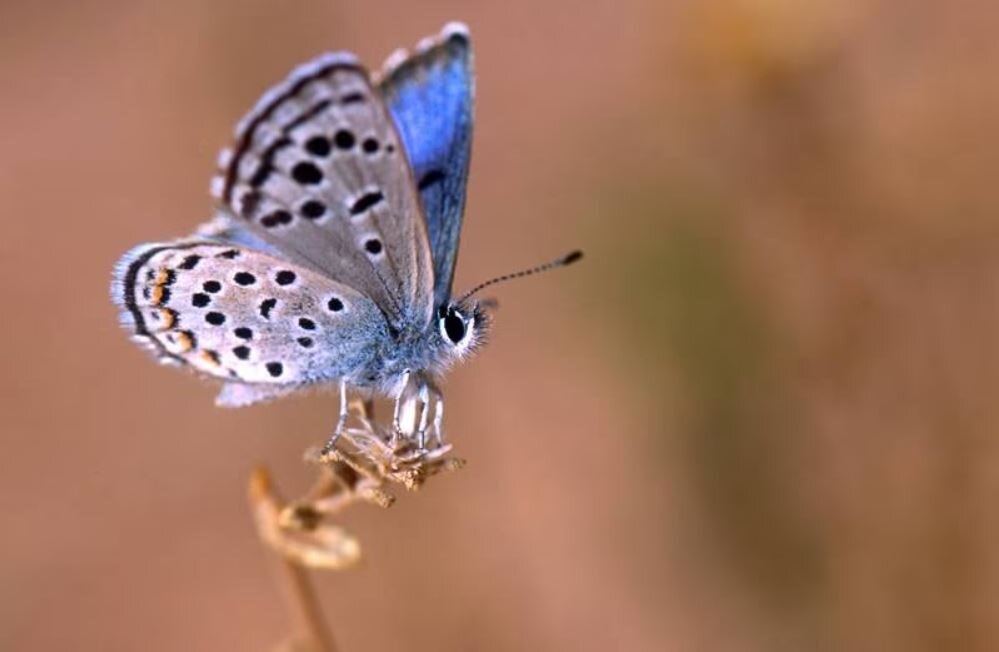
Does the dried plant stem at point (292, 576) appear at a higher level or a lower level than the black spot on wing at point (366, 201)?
lower

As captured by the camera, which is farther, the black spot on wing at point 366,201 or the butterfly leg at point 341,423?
the black spot on wing at point 366,201

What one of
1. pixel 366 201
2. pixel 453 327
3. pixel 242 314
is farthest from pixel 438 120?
pixel 242 314

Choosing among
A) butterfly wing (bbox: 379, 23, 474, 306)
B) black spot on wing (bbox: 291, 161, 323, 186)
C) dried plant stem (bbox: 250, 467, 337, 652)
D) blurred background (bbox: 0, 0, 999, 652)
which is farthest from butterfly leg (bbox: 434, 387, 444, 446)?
blurred background (bbox: 0, 0, 999, 652)

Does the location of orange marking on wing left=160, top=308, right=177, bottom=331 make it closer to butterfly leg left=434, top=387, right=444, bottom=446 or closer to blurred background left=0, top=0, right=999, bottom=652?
butterfly leg left=434, top=387, right=444, bottom=446

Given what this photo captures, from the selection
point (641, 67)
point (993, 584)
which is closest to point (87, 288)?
point (641, 67)

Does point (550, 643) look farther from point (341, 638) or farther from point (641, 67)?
point (641, 67)

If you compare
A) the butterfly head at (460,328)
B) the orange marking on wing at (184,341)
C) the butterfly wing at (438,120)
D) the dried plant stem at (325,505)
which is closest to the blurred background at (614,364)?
the butterfly head at (460,328)

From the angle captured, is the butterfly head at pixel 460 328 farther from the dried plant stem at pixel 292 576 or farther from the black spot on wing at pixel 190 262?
the dried plant stem at pixel 292 576
